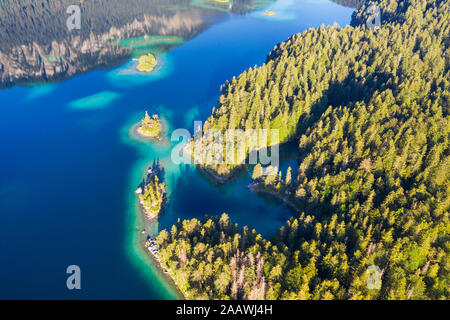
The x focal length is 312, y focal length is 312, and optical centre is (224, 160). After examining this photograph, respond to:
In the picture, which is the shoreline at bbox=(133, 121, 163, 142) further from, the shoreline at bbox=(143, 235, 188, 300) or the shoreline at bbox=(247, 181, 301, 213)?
the shoreline at bbox=(143, 235, 188, 300)

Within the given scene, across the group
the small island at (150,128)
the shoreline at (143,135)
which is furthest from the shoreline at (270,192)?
the small island at (150,128)

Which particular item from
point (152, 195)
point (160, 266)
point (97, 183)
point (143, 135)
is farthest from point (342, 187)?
point (143, 135)

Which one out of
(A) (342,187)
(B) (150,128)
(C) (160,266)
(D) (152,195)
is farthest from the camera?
(B) (150,128)

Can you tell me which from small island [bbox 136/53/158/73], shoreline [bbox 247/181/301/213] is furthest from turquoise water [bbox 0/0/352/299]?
small island [bbox 136/53/158/73]

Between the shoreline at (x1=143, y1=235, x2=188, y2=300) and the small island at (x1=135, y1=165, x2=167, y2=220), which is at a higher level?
the small island at (x1=135, y1=165, x2=167, y2=220)

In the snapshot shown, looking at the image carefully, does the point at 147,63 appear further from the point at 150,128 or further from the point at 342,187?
the point at 342,187
